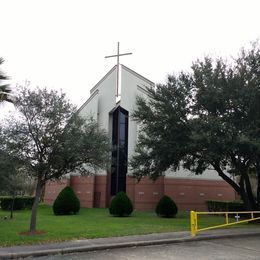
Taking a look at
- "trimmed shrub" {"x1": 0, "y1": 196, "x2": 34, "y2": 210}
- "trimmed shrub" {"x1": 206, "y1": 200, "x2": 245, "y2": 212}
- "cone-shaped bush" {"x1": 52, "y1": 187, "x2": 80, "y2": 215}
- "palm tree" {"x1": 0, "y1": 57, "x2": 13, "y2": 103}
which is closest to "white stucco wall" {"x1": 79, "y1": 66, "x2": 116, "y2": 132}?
"trimmed shrub" {"x1": 0, "y1": 196, "x2": 34, "y2": 210}

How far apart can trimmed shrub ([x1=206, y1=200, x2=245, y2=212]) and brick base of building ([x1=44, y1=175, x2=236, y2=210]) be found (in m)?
1.49

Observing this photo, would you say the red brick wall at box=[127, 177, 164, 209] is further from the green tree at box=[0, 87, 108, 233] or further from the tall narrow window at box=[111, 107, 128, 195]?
the green tree at box=[0, 87, 108, 233]

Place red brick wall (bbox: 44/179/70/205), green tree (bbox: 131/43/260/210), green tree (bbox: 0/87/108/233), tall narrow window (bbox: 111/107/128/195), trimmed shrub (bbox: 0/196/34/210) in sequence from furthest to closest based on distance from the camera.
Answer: red brick wall (bbox: 44/179/70/205)
tall narrow window (bbox: 111/107/128/195)
trimmed shrub (bbox: 0/196/34/210)
green tree (bbox: 131/43/260/210)
green tree (bbox: 0/87/108/233)

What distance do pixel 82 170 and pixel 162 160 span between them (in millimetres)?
6717

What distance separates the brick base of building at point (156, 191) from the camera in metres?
35.5

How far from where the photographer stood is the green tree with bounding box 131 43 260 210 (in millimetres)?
19797

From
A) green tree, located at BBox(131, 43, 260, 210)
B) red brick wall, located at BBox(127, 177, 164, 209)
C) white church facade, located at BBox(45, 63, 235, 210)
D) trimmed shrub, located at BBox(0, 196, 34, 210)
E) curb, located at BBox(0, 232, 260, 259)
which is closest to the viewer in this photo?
curb, located at BBox(0, 232, 260, 259)

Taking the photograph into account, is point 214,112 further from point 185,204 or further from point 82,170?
point 185,204

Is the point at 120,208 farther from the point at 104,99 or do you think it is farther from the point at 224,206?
the point at 104,99

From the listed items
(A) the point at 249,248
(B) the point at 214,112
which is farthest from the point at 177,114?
(A) the point at 249,248

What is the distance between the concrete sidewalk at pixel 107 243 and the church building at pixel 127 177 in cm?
1827

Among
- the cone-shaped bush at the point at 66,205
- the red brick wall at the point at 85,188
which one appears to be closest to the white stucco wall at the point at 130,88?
the red brick wall at the point at 85,188

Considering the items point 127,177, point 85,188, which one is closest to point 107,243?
point 127,177

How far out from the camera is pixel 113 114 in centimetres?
3847
